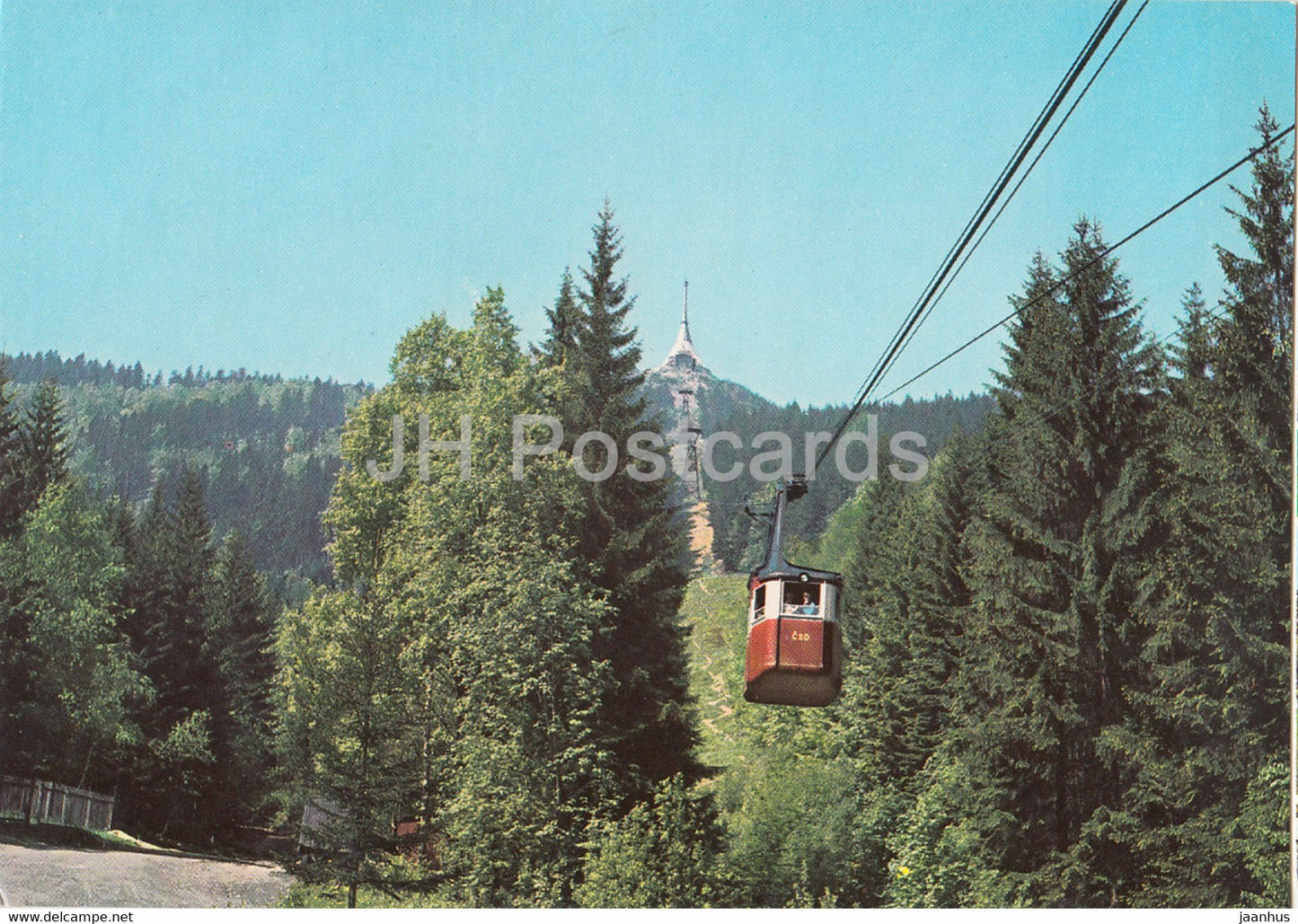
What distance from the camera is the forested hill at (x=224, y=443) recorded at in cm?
2548

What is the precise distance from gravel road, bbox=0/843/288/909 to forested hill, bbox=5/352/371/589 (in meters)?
7.27

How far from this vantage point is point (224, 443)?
42.0m

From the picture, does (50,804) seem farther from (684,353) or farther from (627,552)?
(684,353)

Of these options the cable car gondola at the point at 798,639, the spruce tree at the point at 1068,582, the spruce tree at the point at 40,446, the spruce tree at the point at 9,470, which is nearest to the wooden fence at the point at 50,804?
the spruce tree at the point at 9,470

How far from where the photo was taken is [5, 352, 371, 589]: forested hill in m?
25.5

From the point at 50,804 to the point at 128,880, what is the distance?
6.37 ft

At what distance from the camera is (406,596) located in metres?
26.7

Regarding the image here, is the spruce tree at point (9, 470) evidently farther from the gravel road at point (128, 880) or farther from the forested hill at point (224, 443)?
the gravel road at point (128, 880)

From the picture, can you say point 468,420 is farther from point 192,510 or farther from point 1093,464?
point 1093,464

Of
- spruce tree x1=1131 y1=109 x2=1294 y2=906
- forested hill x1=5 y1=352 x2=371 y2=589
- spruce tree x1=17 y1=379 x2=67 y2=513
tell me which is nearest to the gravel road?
spruce tree x1=17 y1=379 x2=67 y2=513

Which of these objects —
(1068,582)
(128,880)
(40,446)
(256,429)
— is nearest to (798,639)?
(1068,582)

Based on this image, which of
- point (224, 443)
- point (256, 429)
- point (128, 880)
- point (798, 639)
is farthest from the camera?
point (256, 429)

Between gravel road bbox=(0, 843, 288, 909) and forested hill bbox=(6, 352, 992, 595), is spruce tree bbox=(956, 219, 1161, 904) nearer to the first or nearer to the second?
forested hill bbox=(6, 352, 992, 595)

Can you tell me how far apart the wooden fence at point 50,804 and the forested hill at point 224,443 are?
592 cm
